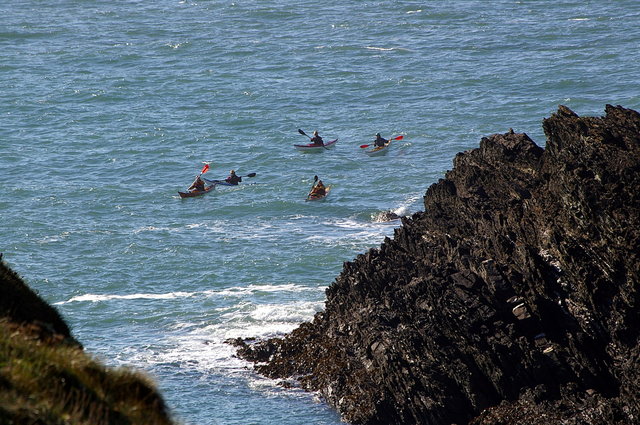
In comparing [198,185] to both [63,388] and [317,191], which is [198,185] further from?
[63,388]

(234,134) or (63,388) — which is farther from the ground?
(63,388)

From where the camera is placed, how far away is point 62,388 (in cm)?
1144

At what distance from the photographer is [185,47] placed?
386ft

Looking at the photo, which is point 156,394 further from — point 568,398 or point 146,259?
point 146,259

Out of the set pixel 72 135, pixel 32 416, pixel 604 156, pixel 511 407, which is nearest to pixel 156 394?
pixel 32 416

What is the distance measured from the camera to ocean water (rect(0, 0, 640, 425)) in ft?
161

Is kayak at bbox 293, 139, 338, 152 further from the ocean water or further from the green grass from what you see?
the green grass

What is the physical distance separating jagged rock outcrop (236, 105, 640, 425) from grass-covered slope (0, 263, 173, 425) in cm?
2016

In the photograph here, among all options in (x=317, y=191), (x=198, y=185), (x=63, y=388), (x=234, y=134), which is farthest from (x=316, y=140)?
(x=63, y=388)

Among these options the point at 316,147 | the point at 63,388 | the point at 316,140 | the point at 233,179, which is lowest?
the point at 233,179

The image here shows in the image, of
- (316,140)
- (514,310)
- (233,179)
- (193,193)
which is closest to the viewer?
(514,310)

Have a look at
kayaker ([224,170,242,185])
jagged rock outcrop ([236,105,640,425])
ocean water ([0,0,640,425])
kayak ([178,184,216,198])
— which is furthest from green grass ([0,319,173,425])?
kayaker ([224,170,242,185])

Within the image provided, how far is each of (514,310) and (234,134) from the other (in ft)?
186

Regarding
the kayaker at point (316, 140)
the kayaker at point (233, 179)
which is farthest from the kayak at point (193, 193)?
the kayaker at point (316, 140)
